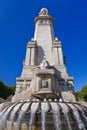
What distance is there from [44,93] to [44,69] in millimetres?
3250

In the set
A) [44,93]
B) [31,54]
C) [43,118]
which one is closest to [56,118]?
[43,118]

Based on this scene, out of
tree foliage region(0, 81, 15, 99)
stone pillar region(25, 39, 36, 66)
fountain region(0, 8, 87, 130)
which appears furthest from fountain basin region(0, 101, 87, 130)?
tree foliage region(0, 81, 15, 99)

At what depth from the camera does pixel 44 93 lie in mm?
20969

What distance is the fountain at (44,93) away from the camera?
34.3 ft

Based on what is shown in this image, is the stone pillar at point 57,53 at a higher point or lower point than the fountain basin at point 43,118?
higher

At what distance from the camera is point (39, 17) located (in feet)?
103

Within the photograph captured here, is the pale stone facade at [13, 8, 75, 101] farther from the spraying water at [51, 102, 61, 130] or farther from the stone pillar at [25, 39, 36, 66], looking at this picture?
the spraying water at [51, 102, 61, 130]

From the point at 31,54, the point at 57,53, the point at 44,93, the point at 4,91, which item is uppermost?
the point at 4,91

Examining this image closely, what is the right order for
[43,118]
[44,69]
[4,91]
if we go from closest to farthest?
[43,118]
[44,69]
[4,91]

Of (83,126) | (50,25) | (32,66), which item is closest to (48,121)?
(83,126)

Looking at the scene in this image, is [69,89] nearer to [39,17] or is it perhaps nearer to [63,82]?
[63,82]

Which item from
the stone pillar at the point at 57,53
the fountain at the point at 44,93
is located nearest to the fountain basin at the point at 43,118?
the fountain at the point at 44,93

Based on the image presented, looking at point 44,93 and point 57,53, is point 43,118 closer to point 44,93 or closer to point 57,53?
point 44,93

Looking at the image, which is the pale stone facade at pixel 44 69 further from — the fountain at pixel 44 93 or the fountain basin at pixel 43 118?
the fountain basin at pixel 43 118
